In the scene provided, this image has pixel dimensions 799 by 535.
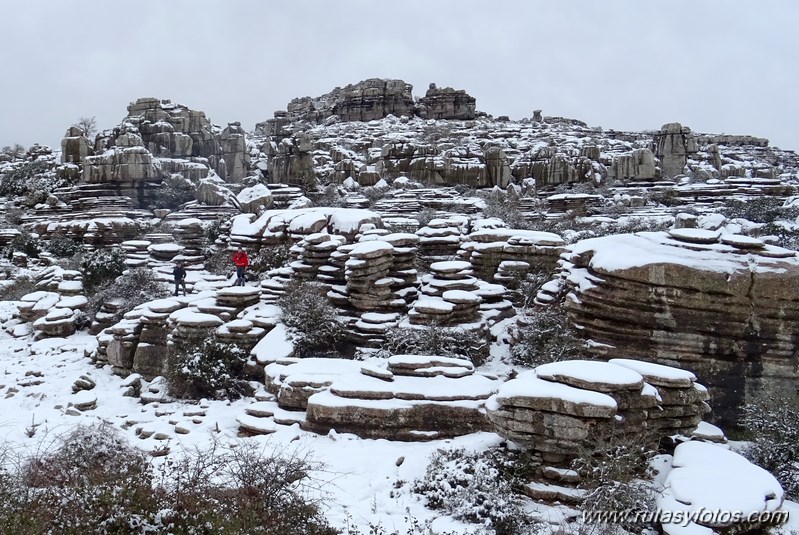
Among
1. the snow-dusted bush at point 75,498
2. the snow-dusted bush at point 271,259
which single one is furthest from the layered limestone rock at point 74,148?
the snow-dusted bush at point 75,498

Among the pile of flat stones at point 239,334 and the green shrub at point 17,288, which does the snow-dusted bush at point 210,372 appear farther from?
the green shrub at point 17,288

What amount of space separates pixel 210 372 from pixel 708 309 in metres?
9.07

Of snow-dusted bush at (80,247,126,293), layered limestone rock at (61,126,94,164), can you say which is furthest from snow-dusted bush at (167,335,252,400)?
layered limestone rock at (61,126,94,164)

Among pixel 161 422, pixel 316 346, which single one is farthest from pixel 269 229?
pixel 161 422

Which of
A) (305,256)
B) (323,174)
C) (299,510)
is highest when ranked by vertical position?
(323,174)

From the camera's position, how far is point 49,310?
15.7m

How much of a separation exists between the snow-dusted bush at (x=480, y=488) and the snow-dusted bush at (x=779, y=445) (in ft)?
10.1

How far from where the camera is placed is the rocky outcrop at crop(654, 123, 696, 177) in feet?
115

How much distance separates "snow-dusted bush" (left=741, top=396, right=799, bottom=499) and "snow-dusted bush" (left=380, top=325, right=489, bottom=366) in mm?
4642

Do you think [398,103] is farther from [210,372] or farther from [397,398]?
[397,398]

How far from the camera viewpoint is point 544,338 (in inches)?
402

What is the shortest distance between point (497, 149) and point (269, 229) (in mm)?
19380

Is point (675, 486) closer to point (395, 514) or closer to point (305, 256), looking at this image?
point (395, 514)

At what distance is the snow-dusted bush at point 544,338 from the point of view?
9.27 m
